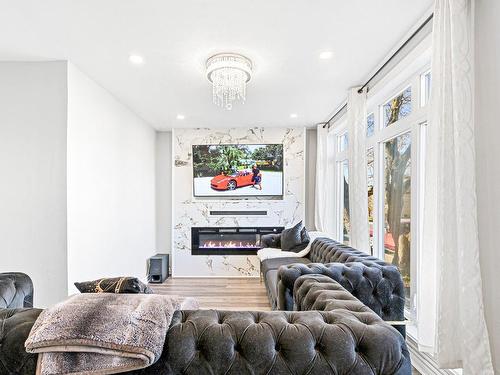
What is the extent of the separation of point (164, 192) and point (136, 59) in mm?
3325

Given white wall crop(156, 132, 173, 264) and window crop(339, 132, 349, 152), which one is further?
white wall crop(156, 132, 173, 264)

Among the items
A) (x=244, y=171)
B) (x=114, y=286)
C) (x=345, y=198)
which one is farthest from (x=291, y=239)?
(x=114, y=286)

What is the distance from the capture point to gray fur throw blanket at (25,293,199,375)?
96cm

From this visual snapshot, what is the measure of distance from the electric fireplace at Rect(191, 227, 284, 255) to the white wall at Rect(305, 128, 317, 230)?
1.98 feet

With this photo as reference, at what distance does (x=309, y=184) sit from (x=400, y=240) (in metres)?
2.80

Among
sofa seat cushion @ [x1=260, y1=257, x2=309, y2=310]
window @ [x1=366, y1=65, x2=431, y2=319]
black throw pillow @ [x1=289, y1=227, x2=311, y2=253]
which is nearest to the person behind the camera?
window @ [x1=366, y1=65, x2=431, y2=319]

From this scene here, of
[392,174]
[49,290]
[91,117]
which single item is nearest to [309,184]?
[392,174]

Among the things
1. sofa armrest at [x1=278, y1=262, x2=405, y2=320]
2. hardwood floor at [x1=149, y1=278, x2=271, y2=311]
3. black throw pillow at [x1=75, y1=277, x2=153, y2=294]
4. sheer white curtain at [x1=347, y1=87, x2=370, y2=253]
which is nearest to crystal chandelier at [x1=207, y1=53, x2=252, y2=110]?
sheer white curtain at [x1=347, y1=87, x2=370, y2=253]

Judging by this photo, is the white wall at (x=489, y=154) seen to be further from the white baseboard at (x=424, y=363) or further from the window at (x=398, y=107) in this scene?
the window at (x=398, y=107)

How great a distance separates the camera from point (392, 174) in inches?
121

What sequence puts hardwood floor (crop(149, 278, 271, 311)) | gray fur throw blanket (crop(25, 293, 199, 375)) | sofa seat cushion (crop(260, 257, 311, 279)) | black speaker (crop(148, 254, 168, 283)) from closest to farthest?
gray fur throw blanket (crop(25, 293, 199, 375)) < sofa seat cushion (crop(260, 257, 311, 279)) < hardwood floor (crop(149, 278, 271, 311)) < black speaker (crop(148, 254, 168, 283))

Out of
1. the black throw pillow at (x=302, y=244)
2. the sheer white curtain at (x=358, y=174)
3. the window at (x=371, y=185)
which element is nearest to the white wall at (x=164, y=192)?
the black throw pillow at (x=302, y=244)

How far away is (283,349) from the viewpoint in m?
1.06

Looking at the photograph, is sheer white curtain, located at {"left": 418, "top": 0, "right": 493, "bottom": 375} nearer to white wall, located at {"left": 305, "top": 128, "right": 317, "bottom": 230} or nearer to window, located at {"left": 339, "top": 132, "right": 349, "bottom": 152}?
window, located at {"left": 339, "top": 132, "right": 349, "bottom": 152}
